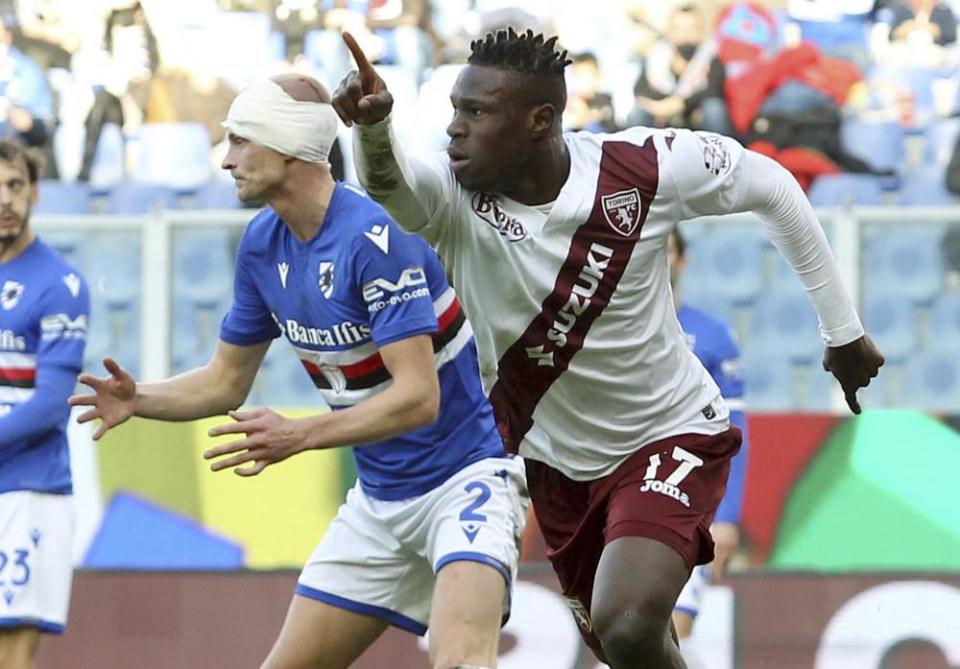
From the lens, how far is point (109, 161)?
11.3 meters

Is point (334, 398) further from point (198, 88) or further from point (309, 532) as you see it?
point (198, 88)

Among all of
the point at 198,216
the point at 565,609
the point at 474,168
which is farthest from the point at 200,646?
the point at 474,168

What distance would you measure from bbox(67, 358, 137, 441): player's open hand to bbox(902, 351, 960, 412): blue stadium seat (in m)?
5.70

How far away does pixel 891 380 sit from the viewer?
9.85 metres

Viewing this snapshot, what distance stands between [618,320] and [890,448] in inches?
148

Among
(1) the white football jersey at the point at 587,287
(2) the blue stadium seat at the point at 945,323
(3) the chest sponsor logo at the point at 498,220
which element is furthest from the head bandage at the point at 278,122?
(2) the blue stadium seat at the point at 945,323

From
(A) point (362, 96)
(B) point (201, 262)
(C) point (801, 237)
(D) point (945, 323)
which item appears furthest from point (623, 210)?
(D) point (945, 323)

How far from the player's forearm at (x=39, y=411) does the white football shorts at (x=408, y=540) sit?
145cm

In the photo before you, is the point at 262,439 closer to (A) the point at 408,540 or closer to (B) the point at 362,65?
(B) the point at 362,65

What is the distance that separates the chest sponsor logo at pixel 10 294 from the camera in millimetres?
6656

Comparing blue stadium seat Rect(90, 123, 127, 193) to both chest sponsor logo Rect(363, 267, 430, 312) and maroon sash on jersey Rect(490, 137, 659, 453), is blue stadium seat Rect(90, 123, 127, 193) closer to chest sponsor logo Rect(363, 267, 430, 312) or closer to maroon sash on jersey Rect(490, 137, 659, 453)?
chest sponsor logo Rect(363, 267, 430, 312)

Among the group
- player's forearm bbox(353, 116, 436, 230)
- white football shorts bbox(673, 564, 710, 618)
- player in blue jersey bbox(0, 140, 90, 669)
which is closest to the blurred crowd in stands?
player in blue jersey bbox(0, 140, 90, 669)

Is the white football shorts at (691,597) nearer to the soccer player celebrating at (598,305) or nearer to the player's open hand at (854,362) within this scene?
the soccer player celebrating at (598,305)

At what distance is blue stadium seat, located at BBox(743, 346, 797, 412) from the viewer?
32.0 ft
